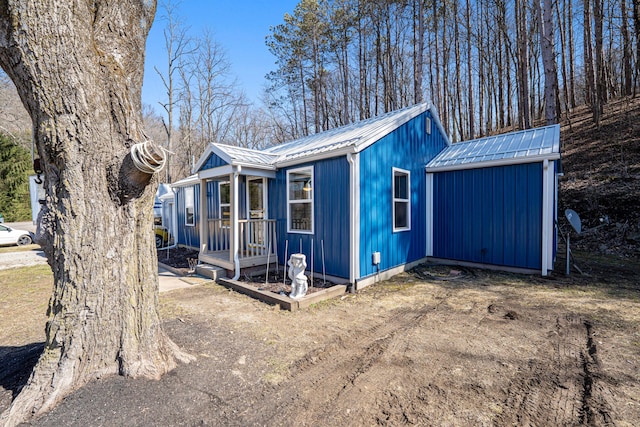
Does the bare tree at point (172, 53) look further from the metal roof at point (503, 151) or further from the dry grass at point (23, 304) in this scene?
the metal roof at point (503, 151)

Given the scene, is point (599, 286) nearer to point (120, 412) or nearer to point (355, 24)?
point (120, 412)

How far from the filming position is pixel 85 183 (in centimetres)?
240

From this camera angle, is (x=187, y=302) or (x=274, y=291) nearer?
(x=187, y=302)

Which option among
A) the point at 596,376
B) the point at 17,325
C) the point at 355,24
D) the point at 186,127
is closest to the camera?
the point at 596,376

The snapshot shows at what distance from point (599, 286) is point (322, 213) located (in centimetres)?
507

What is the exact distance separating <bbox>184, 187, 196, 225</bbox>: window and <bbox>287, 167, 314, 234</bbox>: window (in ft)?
18.8

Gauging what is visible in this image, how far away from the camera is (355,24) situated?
52.6 feet

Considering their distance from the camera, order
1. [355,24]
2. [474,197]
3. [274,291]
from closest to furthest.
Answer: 1. [274,291]
2. [474,197]
3. [355,24]

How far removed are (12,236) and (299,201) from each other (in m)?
13.4

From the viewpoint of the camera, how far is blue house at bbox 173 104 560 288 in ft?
19.0

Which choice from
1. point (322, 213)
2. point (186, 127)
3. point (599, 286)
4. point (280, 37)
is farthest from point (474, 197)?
point (186, 127)

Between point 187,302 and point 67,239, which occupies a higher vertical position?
point 67,239

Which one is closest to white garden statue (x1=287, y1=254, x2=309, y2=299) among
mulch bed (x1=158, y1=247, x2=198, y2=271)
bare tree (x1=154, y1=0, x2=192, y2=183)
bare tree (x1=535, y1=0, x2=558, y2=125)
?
mulch bed (x1=158, y1=247, x2=198, y2=271)

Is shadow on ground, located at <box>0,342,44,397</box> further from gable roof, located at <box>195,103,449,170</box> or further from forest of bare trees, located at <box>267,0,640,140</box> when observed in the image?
forest of bare trees, located at <box>267,0,640,140</box>
